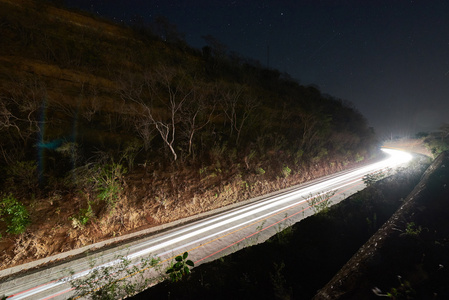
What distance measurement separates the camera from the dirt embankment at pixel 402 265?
7.97 ft

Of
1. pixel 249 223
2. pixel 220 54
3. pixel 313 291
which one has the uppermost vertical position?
pixel 220 54

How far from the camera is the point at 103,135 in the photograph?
17844mm

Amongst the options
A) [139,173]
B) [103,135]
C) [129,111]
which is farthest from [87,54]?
[139,173]

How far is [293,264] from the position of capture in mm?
3881

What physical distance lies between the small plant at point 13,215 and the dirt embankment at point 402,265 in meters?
13.5

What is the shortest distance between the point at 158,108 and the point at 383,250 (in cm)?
2341

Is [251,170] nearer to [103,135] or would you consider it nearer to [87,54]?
[103,135]

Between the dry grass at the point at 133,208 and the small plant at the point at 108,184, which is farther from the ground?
the small plant at the point at 108,184

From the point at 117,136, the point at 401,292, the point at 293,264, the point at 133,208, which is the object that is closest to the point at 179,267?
the point at 293,264

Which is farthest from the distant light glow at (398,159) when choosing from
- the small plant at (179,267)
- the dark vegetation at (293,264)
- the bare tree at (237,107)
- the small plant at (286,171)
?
the small plant at (179,267)

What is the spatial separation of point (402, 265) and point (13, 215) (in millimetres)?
15080

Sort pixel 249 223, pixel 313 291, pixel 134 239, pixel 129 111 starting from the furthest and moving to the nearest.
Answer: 1. pixel 129 111
2. pixel 249 223
3. pixel 134 239
4. pixel 313 291

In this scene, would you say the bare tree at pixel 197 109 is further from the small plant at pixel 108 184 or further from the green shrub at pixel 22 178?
the green shrub at pixel 22 178

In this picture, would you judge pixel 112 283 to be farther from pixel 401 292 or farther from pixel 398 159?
pixel 398 159
